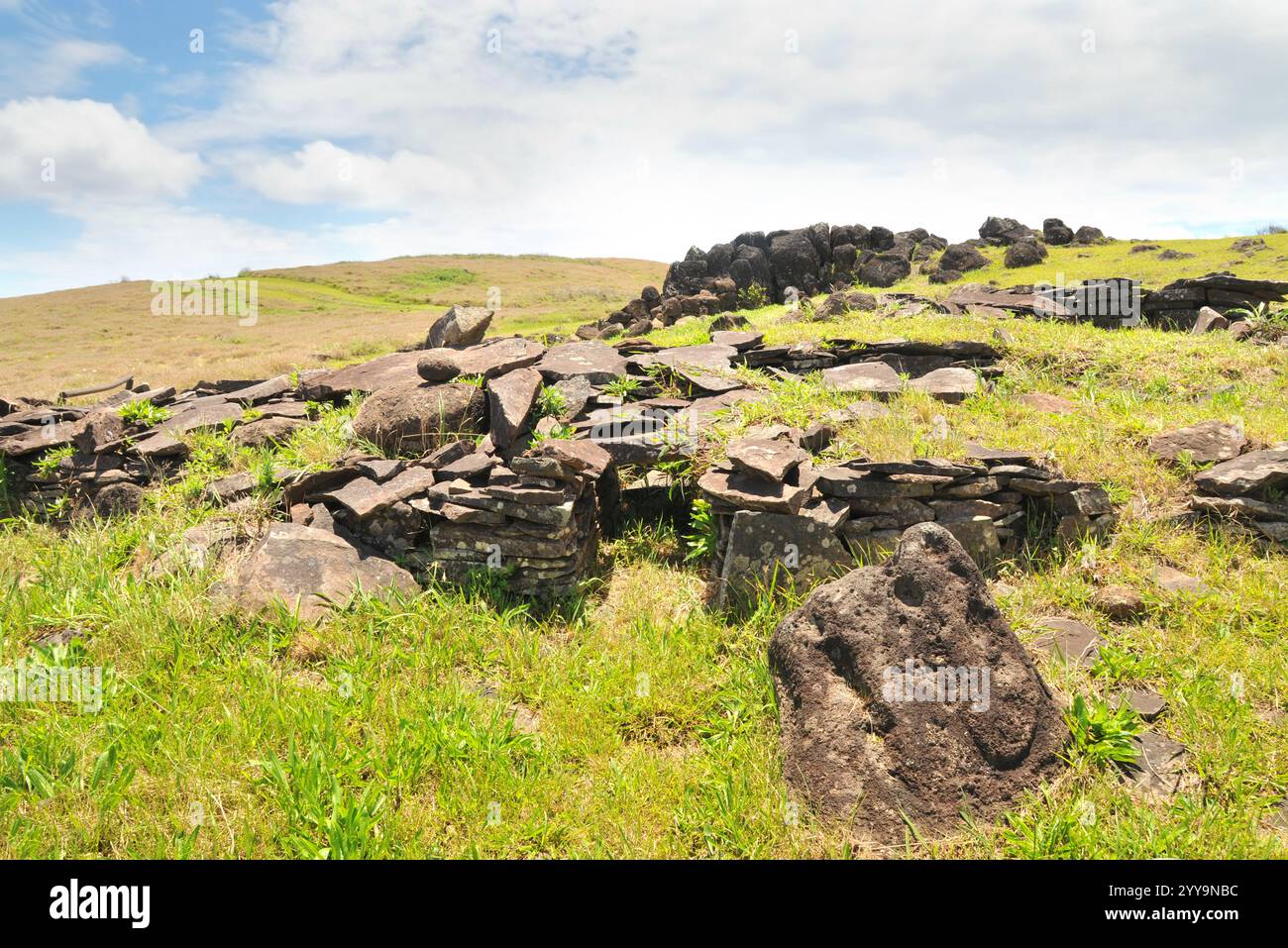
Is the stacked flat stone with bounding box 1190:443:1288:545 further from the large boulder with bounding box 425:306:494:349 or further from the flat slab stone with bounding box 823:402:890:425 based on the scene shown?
the large boulder with bounding box 425:306:494:349

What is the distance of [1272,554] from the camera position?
19.3ft

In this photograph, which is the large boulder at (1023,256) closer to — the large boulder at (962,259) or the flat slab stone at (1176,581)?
the large boulder at (962,259)

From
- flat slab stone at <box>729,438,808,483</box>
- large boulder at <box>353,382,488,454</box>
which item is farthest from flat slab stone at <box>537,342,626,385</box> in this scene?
flat slab stone at <box>729,438,808,483</box>

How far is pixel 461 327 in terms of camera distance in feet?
37.9

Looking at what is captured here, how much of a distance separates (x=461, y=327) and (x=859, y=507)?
7.93m

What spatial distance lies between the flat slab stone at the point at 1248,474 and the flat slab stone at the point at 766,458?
12.1 ft

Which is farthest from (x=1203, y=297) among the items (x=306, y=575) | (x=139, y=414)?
(x=139, y=414)

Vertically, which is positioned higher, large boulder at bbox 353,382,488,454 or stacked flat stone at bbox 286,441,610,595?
large boulder at bbox 353,382,488,454

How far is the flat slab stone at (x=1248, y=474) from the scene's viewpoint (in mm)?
6082

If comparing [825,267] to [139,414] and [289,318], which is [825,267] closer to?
[139,414]

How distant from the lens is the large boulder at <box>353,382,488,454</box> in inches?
310

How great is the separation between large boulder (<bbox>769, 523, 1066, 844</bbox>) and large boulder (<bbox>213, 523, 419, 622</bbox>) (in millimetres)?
3682

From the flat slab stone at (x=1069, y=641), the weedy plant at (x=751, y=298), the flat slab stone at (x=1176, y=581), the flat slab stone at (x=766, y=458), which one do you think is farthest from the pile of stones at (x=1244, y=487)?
the weedy plant at (x=751, y=298)

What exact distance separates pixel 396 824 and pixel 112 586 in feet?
13.5
